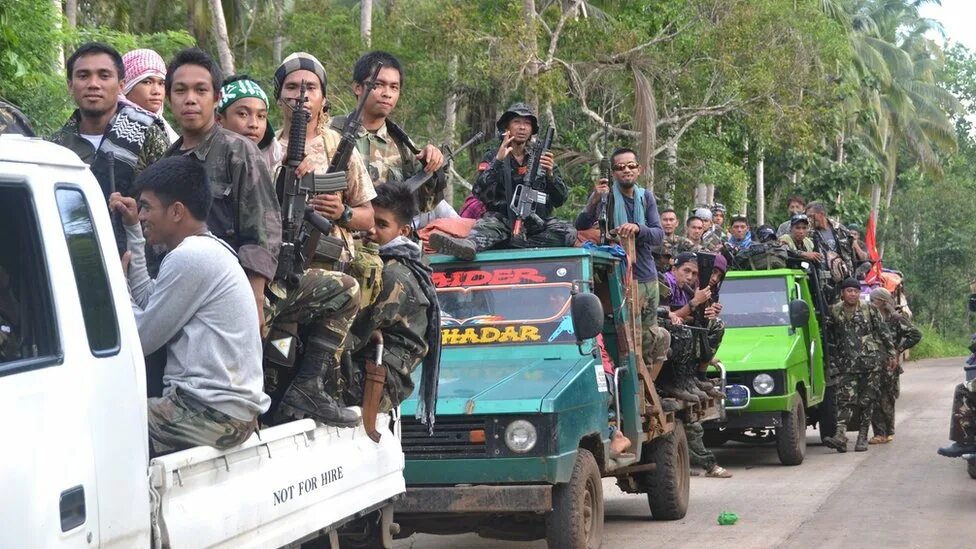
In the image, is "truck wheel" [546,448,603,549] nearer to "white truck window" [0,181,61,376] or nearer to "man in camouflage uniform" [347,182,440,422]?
"man in camouflage uniform" [347,182,440,422]

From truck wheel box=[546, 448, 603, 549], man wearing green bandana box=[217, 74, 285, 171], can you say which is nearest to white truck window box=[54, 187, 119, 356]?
man wearing green bandana box=[217, 74, 285, 171]

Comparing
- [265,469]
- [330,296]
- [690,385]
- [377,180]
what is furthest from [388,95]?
[690,385]

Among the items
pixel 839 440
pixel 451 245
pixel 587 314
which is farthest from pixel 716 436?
pixel 587 314

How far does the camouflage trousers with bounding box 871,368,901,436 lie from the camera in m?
15.9

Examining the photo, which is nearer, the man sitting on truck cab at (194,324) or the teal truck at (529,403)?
the man sitting on truck cab at (194,324)

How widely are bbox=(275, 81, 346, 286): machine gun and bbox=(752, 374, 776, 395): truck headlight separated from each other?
9094mm

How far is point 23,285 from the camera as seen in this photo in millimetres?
3564

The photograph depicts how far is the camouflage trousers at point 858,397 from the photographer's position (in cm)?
1577

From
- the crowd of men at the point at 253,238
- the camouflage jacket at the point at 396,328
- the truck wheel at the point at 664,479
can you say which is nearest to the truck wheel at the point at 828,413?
the truck wheel at the point at 664,479

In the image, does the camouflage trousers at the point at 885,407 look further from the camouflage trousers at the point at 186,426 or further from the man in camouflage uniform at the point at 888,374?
the camouflage trousers at the point at 186,426

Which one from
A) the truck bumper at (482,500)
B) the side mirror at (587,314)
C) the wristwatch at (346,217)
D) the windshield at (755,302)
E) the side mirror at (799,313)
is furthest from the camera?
the windshield at (755,302)

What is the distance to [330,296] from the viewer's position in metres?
5.29

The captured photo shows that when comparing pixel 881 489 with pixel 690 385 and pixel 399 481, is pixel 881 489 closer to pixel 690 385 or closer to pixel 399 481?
pixel 690 385

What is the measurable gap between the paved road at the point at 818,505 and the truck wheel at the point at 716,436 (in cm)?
16
